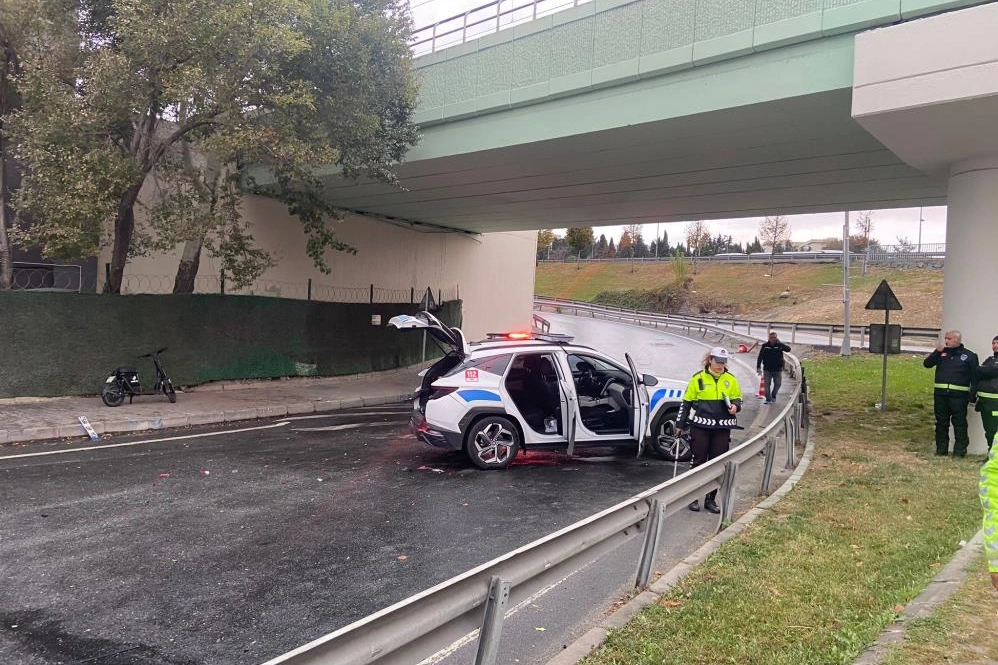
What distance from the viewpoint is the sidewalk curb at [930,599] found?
3.70 meters

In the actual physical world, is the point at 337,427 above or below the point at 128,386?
below

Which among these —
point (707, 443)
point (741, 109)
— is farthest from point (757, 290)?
point (707, 443)

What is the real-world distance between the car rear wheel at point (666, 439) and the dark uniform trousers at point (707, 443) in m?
2.08

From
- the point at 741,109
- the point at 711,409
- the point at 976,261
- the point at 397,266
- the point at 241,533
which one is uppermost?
the point at 741,109

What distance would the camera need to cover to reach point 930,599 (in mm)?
4402

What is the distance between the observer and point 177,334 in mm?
14453

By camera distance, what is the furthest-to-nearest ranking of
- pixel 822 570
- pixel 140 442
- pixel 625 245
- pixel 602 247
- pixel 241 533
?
pixel 602 247
pixel 625 245
pixel 140 442
pixel 241 533
pixel 822 570

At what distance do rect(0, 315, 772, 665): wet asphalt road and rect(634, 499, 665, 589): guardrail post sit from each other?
3.24 feet

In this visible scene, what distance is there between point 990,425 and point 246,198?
58.6 ft

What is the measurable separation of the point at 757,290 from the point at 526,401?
56564mm

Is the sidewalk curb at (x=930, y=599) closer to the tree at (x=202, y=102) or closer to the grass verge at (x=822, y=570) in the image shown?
the grass verge at (x=822, y=570)

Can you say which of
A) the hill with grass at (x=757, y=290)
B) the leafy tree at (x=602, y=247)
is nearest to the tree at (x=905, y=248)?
the hill with grass at (x=757, y=290)

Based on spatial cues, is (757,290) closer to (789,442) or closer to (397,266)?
(397,266)

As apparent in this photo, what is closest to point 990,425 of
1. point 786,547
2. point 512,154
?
point 786,547
